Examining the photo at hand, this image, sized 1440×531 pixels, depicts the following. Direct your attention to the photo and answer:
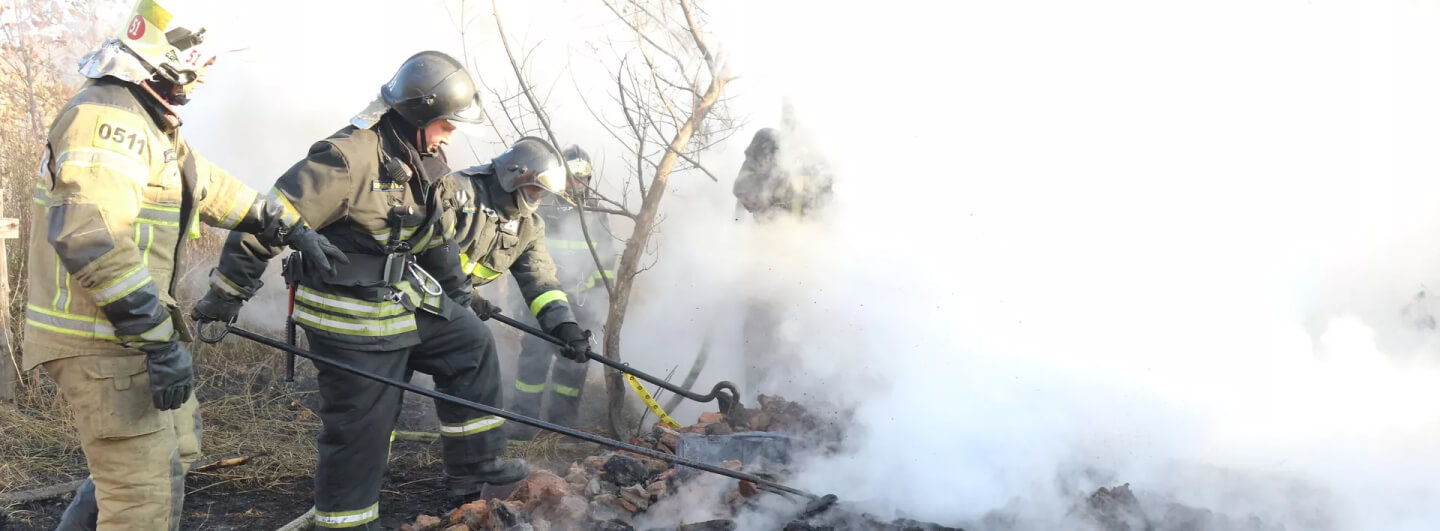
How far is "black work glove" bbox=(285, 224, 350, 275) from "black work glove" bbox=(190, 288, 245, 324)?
0.48 metres

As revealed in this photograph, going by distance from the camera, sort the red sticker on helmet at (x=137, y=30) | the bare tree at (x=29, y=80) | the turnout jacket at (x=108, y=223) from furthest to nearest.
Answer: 1. the bare tree at (x=29, y=80)
2. the red sticker on helmet at (x=137, y=30)
3. the turnout jacket at (x=108, y=223)

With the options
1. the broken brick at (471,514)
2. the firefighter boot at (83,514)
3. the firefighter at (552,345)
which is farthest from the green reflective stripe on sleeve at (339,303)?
the firefighter at (552,345)

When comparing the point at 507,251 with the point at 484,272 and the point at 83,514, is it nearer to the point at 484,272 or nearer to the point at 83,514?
the point at 484,272

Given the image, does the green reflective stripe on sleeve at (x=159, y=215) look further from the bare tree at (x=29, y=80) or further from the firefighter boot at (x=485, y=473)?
the bare tree at (x=29, y=80)

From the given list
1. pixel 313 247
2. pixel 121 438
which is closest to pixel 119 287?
pixel 121 438

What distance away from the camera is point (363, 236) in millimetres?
3939

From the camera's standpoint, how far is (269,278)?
28.4 ft

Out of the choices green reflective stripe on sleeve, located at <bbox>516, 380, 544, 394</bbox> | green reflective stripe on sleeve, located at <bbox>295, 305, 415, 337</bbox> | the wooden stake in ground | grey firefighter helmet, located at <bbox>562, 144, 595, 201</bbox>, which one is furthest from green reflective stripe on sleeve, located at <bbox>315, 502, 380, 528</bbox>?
the wooden stake in ground

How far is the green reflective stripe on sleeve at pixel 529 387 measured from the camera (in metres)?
6.85

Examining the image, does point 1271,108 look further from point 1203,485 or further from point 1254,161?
point 1203,485

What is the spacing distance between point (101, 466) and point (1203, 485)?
13.0ft

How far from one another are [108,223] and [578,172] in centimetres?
325

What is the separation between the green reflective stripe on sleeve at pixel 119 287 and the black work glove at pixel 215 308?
0.95 metres

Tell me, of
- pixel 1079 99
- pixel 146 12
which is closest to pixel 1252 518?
pixel 1079 99
